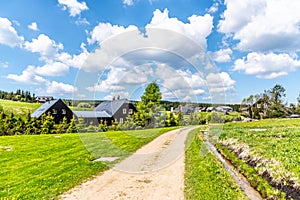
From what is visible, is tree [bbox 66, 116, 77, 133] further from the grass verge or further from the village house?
the grass verge

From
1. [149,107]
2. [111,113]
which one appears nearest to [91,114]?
[111,113]

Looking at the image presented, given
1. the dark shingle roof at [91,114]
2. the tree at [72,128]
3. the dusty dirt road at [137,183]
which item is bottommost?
the dusty dirt road at [137,183]

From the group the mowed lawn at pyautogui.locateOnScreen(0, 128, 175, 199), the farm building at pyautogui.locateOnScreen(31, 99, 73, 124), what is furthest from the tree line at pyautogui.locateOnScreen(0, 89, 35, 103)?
the mowed lawn at pyautogui.locateOnScreen(0, 128, 175, 199)

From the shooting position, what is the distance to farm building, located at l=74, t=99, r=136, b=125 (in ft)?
119

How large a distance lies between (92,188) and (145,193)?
81.9 inches

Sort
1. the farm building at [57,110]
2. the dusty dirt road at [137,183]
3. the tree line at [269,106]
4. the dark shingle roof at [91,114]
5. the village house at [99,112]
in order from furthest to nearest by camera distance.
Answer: the tree line at [269,106] → the farm building at [57,110] → the dark shingle roof at [91,114] → the village house at [99,112] → the dusty dirt road at [137,183]

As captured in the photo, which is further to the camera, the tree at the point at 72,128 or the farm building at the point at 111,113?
the tree at the point at 72,128

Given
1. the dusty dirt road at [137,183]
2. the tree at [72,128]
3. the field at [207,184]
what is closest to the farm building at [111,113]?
the tree at [72,128]

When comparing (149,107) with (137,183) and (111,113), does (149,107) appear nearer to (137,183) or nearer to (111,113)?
(111,113)

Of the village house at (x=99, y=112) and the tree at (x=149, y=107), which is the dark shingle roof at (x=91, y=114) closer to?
the village house at (x=99, y=112)

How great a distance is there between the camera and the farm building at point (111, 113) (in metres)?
→ 36.1

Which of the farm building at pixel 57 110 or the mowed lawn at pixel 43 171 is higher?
the farm building at pixel 57 110

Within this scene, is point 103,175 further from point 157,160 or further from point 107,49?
point 107,49

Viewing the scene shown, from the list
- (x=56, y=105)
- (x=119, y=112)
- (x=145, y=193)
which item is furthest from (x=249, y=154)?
(x=56, y=105)
